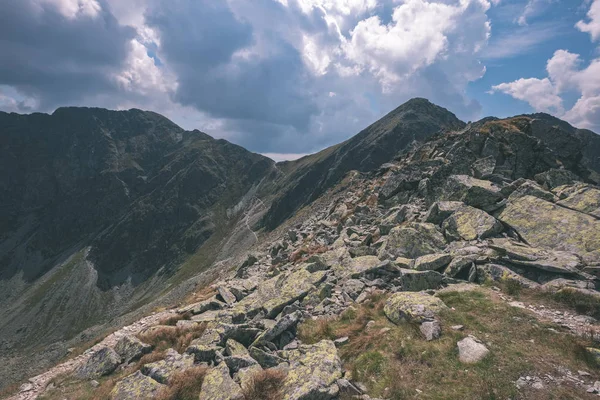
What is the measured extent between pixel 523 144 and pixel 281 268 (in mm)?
35015

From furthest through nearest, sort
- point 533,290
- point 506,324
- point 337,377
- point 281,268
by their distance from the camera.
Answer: point 281,268 → point 533,290 → point 506,324 → point 337,377

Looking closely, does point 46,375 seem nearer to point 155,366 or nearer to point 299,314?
point 155,366

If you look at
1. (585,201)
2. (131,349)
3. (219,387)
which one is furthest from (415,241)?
(131,349)

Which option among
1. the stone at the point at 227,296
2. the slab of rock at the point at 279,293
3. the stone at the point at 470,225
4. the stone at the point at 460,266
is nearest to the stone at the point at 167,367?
the slab of rock at the point at 279,293

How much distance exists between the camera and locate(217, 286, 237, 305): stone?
2327cm

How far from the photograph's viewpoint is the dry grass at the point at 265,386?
10.5m

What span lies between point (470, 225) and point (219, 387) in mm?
18628

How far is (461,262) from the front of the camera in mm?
16969

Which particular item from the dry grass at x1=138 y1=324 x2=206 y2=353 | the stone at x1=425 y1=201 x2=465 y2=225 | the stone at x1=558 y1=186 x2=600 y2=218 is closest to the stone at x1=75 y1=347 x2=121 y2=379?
the dry grass at x1=138 y1=324 x2=206 y2=353

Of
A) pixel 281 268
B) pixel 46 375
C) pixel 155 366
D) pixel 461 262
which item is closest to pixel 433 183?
pixel 461 262

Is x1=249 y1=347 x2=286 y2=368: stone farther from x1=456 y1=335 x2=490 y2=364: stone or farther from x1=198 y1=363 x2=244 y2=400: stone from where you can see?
x1=456 y1=335 x2=490 y2=364: stone

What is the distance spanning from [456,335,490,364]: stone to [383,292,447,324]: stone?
5.92 ft

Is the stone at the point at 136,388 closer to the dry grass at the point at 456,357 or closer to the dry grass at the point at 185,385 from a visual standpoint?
the dry grass at the point at 185,385

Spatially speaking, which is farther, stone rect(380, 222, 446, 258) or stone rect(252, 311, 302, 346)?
stone rect(380, 222, 446, 258)
